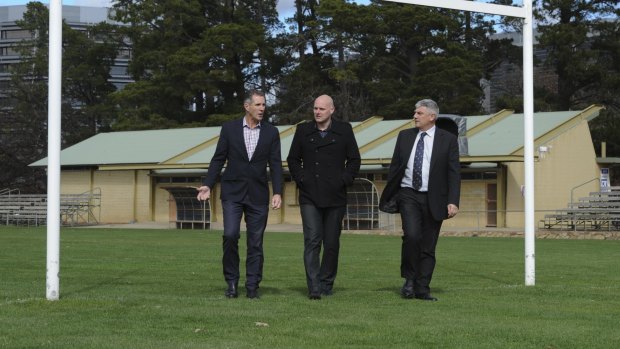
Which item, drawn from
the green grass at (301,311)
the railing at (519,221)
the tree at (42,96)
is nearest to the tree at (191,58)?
the tree at (42,96)

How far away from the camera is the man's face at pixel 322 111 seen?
1109 centimetres

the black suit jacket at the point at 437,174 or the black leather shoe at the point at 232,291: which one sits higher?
the black suit jacket at the point at 437,174

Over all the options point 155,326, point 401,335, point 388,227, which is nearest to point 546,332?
point 401,335

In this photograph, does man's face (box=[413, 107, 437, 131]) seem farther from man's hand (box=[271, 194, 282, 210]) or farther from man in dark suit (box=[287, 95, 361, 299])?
man's hand (box=[271, 194, 282, 210])

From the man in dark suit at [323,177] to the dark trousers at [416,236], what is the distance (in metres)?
0.63

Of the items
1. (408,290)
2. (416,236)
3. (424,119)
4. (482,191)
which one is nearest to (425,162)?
(424,119)

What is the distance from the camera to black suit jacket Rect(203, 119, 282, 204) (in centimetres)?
1095

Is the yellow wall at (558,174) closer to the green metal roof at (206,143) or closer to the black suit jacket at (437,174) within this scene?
the green metal roof at (206,143)

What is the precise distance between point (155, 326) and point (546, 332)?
9.78 feet

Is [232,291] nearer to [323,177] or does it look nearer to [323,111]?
[323,177]

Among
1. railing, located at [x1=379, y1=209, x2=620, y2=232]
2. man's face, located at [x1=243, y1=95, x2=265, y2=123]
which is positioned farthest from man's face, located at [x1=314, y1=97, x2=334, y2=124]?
railing, located at [x1=379, y1=209, x2=620, y2=232]

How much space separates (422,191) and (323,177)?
1.01 m

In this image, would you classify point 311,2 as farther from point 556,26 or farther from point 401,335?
point 401,335

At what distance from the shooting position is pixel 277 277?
14.4m
